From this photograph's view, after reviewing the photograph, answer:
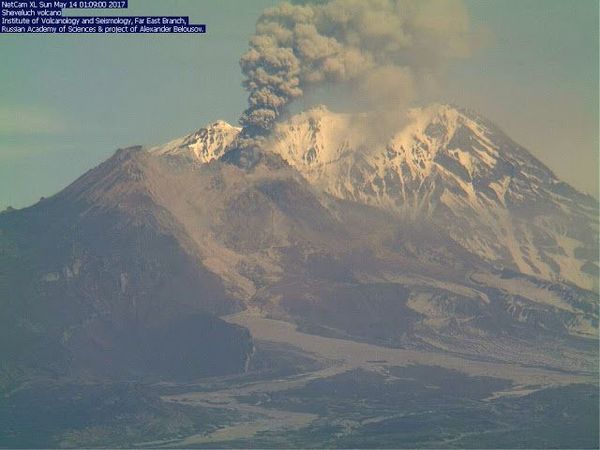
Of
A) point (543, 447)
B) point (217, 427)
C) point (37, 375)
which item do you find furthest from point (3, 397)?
point (543, 447)

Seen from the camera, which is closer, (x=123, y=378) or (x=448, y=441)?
(x=448, y=441)

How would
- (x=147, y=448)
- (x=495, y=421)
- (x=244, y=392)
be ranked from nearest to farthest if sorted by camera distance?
(x=147, y=448) < (x=495, y=421) < (x=244, y=392)

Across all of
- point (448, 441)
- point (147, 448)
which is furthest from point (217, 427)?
point (448, 441)

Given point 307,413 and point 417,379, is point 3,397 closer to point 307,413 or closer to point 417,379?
point 307,413

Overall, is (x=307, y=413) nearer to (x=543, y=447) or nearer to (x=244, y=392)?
(x=244, y=392)

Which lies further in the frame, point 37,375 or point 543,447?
point 37,375

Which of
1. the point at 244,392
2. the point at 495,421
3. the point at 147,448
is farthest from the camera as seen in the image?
the point at 244,392

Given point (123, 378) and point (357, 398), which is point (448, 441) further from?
point (123, 378)

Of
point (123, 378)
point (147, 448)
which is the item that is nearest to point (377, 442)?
point (147, 448)
